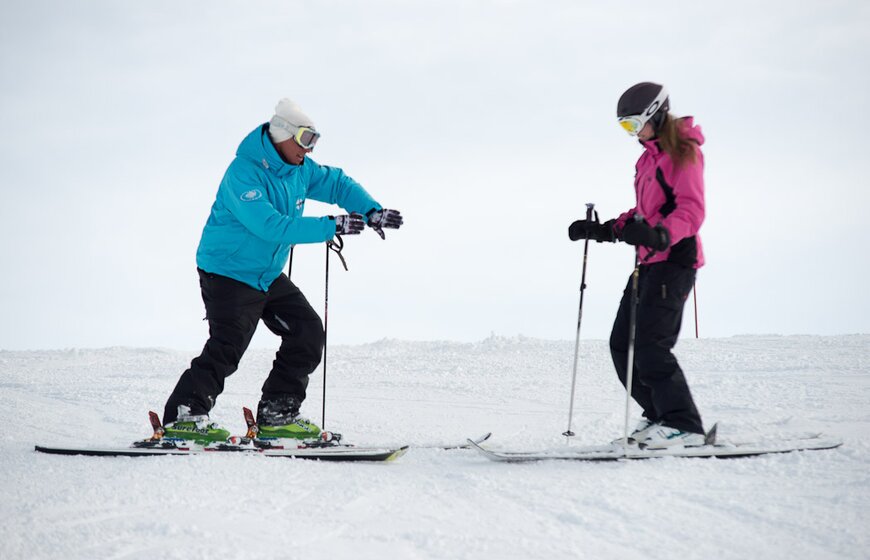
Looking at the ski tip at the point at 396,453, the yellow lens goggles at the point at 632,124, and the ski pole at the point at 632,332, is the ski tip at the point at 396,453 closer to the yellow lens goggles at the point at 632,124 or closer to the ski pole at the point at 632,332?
the ski pole at the point at 632,332

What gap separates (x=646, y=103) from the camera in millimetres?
4547

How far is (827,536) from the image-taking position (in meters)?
3.01

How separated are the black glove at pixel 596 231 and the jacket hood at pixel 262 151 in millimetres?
2072

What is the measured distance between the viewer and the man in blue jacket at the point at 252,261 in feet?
16.4

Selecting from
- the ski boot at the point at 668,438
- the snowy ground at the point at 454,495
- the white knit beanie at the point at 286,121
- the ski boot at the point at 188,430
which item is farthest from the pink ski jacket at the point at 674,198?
the ski boot at the point at 188,430

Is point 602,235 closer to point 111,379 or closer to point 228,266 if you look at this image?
point 228,266

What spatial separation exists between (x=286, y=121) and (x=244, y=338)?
5.03 feet

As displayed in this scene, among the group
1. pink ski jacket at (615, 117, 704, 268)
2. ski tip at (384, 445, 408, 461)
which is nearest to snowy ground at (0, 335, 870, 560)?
ski tip at (384, 445, 408, 461)

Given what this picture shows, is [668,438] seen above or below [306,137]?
below

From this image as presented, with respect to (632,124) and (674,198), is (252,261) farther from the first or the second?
(674,198)

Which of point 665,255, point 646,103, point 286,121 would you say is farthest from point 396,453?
point 646,103

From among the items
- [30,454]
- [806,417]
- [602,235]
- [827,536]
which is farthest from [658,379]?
[30,454]

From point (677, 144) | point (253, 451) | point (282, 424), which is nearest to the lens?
point (677, 144)

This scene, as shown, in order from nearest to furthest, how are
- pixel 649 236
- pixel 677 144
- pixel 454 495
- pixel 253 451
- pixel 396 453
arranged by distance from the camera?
pixel 454 495, pixel 649 236, pixel 677 144, pixel 396 453, pixel 253 451
